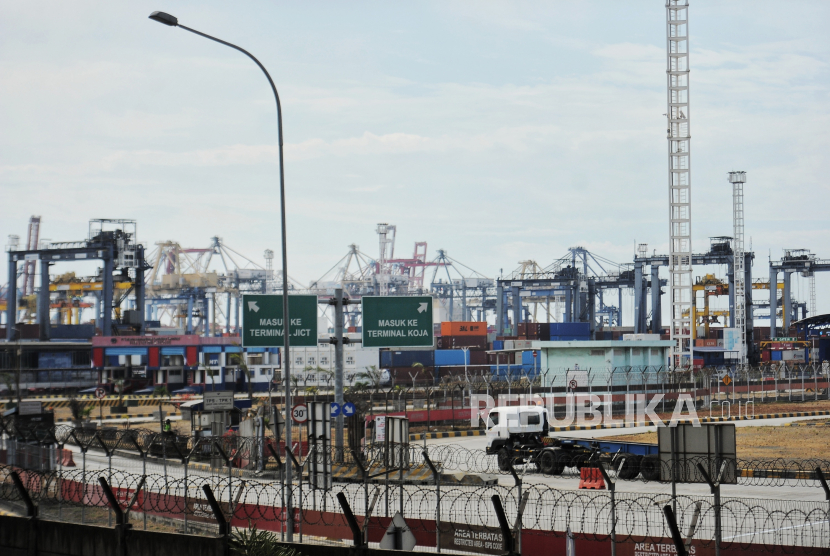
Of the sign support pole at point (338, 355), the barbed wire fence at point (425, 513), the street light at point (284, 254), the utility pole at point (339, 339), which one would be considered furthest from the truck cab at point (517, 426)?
the street light at point (284, 254)

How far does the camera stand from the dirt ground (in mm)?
30688

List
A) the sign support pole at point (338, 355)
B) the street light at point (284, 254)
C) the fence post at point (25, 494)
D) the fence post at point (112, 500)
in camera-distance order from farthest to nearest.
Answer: the sign support pole at point (338, 355) → the fence post at point (25, 494) → the street light at point (284, 254) → the fence post at point (112, 500)

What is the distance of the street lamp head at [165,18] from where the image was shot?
14.7 m

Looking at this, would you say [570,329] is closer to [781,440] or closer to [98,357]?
[98,357]

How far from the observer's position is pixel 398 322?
2439 cm

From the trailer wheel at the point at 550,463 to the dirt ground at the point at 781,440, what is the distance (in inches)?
298

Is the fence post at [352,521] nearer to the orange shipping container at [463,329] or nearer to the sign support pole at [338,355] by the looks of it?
the sign support pole at [338,355]

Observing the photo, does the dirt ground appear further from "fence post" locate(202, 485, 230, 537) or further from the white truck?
"fence post" locate(202, 485, 230, 537)

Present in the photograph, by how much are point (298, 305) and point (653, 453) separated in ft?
34.2

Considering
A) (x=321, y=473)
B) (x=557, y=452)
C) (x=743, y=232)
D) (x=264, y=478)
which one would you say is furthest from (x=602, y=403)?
(x=743, y=232)

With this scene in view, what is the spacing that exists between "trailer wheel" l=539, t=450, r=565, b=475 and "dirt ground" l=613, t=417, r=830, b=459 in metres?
7.56

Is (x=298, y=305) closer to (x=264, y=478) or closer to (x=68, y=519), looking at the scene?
(x=264, y=478)

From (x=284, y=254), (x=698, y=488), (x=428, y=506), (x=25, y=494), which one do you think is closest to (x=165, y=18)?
(x=284, y=254)

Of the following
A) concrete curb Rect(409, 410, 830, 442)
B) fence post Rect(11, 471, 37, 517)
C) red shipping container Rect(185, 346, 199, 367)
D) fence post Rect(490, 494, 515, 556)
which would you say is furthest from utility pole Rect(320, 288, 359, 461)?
red shipping container Rect(185, 346, 199, 367)
